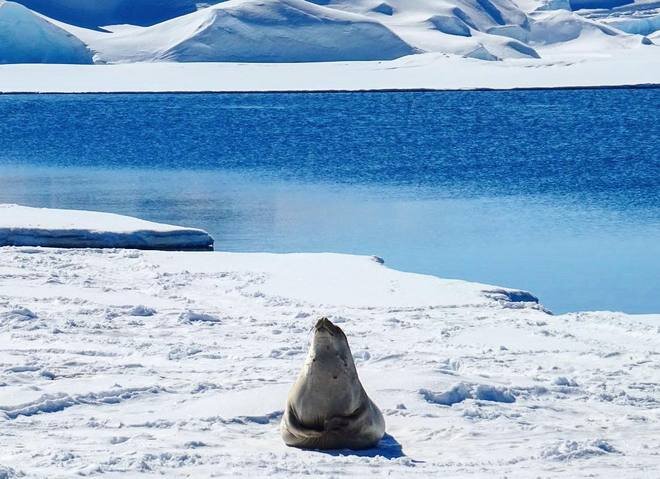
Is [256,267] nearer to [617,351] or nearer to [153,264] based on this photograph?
[153,264]

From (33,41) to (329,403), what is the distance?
50.3 m

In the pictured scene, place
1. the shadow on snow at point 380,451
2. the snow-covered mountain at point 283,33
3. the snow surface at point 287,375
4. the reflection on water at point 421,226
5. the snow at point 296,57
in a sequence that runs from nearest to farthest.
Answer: the snow surface at point 287,375, the shadow on snow at point 380,451, the reflection on water at point 421,226, the snow at point 296,57, the snow-covered mountain at point 283,33

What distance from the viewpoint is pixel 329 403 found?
188 inches

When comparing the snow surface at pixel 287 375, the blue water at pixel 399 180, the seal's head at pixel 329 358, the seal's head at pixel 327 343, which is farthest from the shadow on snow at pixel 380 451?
the blue water at pixel 399 180

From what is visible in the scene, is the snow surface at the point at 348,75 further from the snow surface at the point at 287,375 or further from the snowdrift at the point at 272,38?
the snow surface at the point at 287,375

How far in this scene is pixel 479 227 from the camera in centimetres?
1526

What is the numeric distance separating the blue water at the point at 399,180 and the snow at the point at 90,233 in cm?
176

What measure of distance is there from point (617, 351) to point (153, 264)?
444 centimetres

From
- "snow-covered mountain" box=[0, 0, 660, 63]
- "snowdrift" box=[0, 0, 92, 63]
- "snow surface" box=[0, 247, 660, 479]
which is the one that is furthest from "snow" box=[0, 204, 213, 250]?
"snow-covered mountain" box=[0, 0, 660, 63]

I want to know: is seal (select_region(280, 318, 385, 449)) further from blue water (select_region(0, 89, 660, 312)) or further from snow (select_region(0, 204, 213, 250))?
snow (select_region(0, 204, 213, 250))

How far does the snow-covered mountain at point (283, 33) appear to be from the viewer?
5431cm

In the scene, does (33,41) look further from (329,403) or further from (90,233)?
→ (329,403)

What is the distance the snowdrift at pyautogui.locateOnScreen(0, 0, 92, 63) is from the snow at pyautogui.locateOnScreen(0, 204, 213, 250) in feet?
130

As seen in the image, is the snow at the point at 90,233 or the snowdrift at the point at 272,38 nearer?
the snow at the point at 90,233
